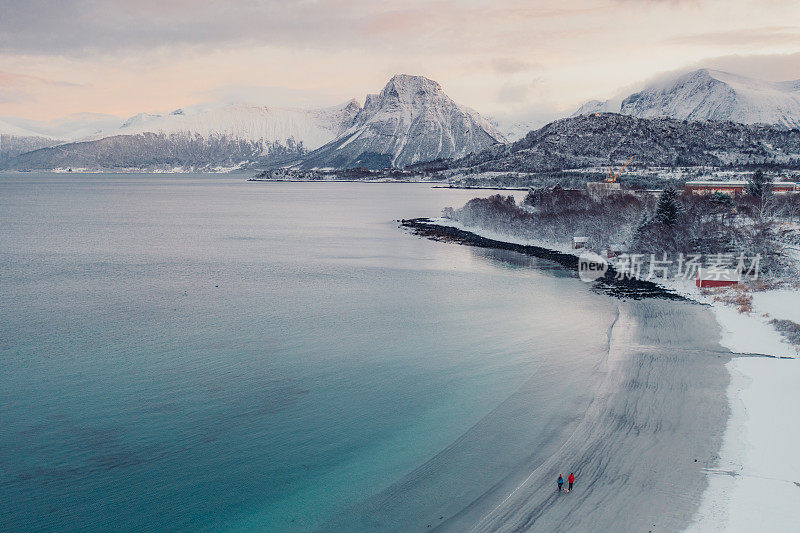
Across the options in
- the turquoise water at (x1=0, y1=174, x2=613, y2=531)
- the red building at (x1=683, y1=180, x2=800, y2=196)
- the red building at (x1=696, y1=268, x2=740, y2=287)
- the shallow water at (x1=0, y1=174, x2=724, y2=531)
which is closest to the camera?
the shallow water at (x1=0, y1=174, x2=724, y2=531)

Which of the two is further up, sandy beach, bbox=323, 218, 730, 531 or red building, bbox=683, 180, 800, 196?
red building, bbox=683, 180, 800, 196

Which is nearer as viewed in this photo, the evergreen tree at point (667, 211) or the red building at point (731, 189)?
the evergreen tree at point (667, 211)

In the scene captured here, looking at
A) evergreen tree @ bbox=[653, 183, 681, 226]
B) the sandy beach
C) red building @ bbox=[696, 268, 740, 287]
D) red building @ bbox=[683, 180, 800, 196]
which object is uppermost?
red building @ bbox=[683, 180, 800, 196]

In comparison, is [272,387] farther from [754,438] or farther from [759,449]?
[754,438]

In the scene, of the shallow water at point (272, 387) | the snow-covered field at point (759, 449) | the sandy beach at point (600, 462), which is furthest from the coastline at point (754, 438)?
the shallow water at point (272, 387)

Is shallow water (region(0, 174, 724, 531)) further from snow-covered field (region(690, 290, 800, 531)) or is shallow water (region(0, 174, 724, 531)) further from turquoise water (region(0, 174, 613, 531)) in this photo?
snow-covered field (region(690, 290, 800, 531))

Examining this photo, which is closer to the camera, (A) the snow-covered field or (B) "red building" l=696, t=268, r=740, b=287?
(A) the snow-covered field

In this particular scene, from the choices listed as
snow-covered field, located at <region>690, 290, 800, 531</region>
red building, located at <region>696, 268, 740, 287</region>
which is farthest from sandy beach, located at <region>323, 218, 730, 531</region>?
red building, located at <region>696, 268, 740, 287</region>

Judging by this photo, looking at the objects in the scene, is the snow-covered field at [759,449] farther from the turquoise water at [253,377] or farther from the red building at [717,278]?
the red building at [717,278]
